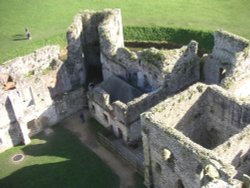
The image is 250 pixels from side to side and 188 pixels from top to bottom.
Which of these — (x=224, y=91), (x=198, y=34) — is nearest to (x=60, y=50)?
(x=198, y=34)

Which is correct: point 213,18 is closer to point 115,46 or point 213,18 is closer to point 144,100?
point 115,46

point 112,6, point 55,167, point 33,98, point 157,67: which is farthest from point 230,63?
point 112,6

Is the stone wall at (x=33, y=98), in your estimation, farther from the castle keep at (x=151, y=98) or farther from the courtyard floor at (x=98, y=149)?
the courtyard floor at (x=98, y=149)

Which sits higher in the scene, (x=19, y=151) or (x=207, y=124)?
(x=207, y=124)

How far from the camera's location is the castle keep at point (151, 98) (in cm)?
2650

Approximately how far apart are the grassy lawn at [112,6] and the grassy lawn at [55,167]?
14789 millimetres

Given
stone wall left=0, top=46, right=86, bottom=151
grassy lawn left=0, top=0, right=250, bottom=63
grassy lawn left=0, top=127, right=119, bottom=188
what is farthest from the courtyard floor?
grassy lawn left=0, top=0, right=250, bottom=63

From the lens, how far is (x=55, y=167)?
113 feet

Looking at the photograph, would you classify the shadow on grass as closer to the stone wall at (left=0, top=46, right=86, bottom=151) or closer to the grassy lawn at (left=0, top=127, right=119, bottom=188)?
the stone wall at (left=0, top=46, right=86, bottom=151)

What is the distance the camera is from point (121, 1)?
57188 millimetres

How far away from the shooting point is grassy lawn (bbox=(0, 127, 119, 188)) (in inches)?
1297

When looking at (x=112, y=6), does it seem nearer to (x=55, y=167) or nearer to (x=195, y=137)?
(x=55, y=167)

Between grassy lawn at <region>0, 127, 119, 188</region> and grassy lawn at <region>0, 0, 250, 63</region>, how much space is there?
1479 centimetres

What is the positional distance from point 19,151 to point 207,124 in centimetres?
1575
